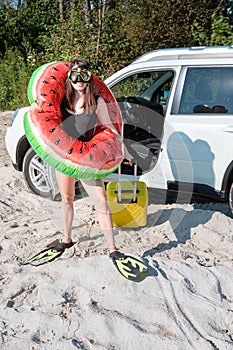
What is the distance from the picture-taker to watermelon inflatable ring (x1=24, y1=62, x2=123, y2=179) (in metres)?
4.07

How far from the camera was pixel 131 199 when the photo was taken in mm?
5090

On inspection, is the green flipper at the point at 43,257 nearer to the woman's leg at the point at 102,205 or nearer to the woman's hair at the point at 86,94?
the woman's leg at the point at 102,205

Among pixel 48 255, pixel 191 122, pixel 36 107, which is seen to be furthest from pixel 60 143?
pixel 191 122

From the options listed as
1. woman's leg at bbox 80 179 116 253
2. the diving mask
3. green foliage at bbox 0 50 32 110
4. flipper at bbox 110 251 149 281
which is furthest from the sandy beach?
green foliage at bbox 0 50 32 110

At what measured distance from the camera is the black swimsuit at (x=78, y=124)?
4207 millimetres

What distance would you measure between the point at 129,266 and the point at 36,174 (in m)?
2.46

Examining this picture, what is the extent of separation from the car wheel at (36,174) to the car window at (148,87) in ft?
4.11

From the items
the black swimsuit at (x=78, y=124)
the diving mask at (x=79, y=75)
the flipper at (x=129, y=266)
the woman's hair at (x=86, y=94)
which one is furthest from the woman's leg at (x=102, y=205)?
the diving mask at (x=79, y=75)

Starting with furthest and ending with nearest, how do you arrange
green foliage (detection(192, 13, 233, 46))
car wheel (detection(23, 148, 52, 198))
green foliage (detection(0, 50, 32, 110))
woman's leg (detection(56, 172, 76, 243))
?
green foliage (detection(0, 50, 32, 110))
green foliage (detection(192, 13, 233, 46))
car wheel (detection(23, 148, 52, 198))
woman's leg (detection(56, 172, 76, 243))

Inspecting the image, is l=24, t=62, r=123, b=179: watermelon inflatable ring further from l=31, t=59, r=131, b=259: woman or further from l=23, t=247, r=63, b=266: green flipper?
l=23, t=247, r=63, b=266: green flipper

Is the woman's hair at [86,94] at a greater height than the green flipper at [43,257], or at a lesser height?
greater

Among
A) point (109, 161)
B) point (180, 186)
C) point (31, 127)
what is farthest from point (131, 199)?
point (31, 127)

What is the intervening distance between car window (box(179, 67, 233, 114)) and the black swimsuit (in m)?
1.37

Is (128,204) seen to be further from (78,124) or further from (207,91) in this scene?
(207,91)
